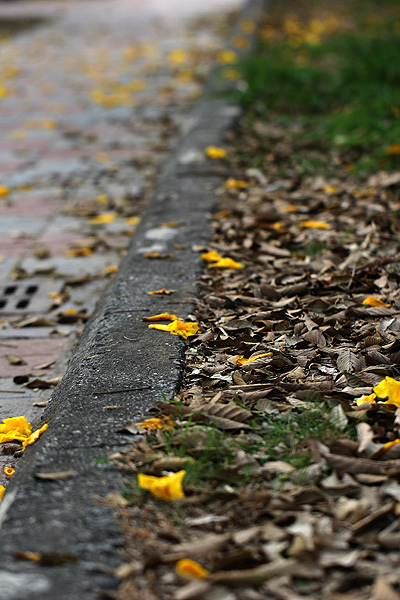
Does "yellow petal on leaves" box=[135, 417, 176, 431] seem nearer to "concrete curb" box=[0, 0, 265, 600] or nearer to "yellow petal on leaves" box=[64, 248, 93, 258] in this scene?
"concrete curb" box=[0, 0, 265, 600]

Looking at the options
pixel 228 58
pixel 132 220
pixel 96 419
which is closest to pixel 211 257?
pixel 96 419

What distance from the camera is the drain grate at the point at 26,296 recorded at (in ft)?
10.4

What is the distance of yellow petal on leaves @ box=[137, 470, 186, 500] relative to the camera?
5.04ft

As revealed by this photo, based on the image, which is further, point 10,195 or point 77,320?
point 10,195

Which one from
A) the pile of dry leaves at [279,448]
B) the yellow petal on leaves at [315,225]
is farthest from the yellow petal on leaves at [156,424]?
the yellow petal on leaves at [315,225]

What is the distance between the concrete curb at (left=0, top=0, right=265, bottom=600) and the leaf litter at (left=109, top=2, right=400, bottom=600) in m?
0.06

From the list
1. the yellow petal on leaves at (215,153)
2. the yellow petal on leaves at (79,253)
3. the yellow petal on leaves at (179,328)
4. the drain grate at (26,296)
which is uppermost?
the yellow petal on leaves at (179,328)

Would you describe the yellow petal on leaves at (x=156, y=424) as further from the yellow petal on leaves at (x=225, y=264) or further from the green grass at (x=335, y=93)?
the green grass at (x=335, y=93)

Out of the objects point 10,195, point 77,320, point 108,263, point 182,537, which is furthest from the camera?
point 10,195

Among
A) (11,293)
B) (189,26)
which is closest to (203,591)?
(11,293)

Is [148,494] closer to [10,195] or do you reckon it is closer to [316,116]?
[10,195]

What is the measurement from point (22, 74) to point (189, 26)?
13.3ft

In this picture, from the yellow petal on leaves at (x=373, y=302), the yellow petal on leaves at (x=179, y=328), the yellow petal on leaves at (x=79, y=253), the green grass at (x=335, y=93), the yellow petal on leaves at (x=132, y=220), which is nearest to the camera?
the yellow petal on leaves at (x=179, y=328)

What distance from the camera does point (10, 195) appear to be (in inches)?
182
